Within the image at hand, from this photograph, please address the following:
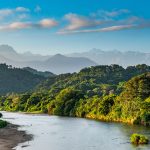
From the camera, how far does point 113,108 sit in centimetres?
15062

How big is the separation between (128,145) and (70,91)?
111985 millimetres

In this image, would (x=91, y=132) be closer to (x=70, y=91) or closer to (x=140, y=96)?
(x=140, y=96)

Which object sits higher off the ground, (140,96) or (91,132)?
(140,96)

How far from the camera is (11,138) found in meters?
94.2

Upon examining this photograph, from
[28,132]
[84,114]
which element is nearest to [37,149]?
[28,132]

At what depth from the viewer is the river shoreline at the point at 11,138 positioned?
82.8 metres

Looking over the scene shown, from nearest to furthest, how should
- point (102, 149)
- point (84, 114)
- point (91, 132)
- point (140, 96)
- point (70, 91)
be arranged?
point (102, 149)
point (91, 132)
point (140, 96)
point (84, 114)
point (70, 91)

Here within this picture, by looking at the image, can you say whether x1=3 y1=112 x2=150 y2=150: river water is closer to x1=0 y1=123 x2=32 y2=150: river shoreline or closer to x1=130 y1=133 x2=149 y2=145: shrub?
x1=130 y1=133 x2=149 y2=145: shrub

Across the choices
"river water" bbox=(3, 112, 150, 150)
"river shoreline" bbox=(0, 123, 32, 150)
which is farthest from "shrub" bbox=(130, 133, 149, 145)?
"river shoreline" bbox=(0, 123, 32, 150)

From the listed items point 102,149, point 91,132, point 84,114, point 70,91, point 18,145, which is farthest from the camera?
point 70,91

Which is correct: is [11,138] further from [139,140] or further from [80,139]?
[139,140]

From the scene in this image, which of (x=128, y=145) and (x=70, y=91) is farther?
(x=70, y=91)

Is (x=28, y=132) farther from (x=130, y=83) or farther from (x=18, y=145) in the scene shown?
(x=130, y=83)

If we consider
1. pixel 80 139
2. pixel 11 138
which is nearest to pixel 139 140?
pixel 80 139
